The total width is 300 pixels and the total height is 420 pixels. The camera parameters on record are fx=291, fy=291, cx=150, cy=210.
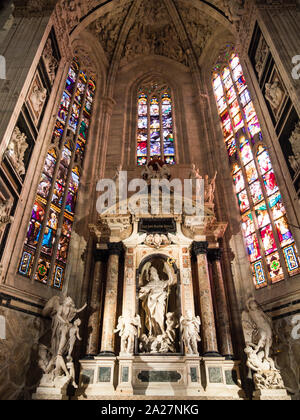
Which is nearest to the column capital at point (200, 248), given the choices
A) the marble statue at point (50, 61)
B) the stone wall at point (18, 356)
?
the stone wall at point (18, 356)

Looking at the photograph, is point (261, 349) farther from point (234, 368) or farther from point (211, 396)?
point (211, 396)

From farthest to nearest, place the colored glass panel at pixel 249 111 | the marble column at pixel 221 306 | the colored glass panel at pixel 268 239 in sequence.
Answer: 1. the colored glass panel at pixel 249 111
2. the colored glass panel at pixel 268 239
3. the marble column at pixel 221 306

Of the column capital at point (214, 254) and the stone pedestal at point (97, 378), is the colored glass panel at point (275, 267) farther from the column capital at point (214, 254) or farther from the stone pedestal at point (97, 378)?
the stone pedestal at point (97, 378)

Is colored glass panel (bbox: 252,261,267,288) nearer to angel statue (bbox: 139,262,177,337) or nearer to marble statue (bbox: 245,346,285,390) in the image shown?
marble statue (bbox: 245,346,285,390)

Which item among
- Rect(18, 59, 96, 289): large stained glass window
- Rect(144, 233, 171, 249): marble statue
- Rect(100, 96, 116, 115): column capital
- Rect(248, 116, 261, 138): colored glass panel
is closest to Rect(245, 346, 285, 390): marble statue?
Rect(144, 233, 171, 249): marble statue

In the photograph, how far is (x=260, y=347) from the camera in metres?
7.12

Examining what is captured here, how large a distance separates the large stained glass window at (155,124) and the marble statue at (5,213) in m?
6.71

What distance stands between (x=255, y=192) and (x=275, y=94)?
3128 millimetres

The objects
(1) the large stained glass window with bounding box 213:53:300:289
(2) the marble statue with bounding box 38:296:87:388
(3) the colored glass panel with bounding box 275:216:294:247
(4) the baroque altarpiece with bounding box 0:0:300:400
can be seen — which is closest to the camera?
(2) the marble statue with bounding box 38:296:87:388

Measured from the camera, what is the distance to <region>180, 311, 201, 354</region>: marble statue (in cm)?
742

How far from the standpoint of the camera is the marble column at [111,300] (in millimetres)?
7688

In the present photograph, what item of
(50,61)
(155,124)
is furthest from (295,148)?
(50,61)

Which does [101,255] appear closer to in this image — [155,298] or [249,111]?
[155,298]

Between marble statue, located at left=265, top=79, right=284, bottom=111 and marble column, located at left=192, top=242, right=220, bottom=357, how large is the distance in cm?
460
